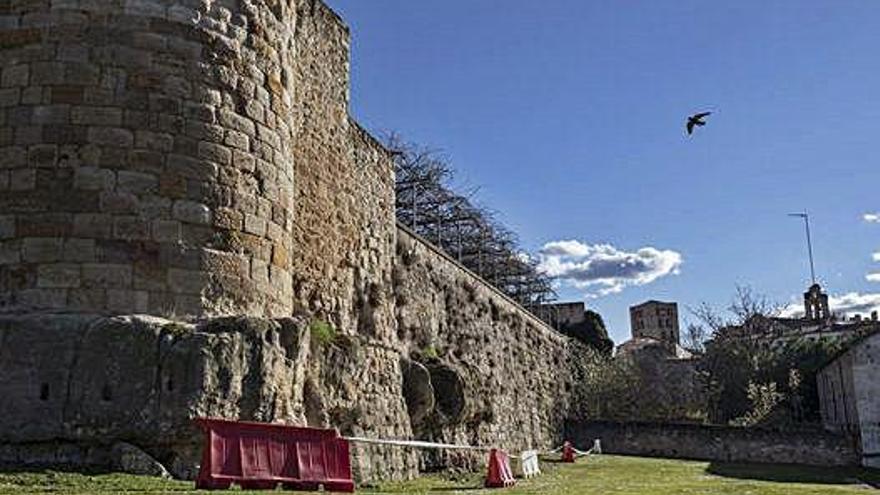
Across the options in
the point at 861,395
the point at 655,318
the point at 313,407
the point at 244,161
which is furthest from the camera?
the point at 655,318

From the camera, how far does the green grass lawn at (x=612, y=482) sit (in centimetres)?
897

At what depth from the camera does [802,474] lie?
90.5ft

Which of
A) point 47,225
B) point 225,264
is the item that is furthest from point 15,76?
point 225,264

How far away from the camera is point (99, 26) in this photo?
11531mm

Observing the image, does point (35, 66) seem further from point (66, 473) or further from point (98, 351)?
point (66, 473)

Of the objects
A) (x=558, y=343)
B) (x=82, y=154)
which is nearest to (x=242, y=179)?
(x=82, y=154)

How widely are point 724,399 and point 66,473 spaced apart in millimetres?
42492

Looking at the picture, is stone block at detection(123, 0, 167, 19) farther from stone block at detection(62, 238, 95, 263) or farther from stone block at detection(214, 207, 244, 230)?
stone block at detection(62, 238, 95, 263)

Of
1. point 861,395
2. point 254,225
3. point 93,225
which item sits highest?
point 254,225

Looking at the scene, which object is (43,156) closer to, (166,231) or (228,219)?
(166,231)

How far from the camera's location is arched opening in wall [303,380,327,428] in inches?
517

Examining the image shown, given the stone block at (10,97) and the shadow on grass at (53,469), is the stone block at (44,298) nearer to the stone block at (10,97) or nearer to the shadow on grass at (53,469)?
the shadow on grass at (53,469)

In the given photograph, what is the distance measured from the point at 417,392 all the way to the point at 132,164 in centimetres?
881

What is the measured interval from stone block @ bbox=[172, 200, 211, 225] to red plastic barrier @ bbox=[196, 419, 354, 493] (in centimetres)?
256
